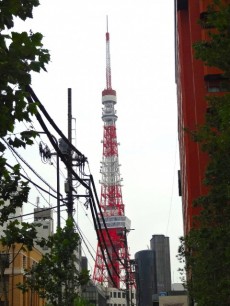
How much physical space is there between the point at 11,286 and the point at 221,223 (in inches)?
1481

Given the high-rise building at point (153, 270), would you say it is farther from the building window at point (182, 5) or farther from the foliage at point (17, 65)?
the foliage at point (17, 65)

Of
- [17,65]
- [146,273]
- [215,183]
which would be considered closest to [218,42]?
[215,183]

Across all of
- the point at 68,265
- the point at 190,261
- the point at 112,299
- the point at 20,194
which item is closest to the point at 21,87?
the point at 20,194

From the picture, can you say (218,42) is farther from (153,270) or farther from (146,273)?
(153,270)

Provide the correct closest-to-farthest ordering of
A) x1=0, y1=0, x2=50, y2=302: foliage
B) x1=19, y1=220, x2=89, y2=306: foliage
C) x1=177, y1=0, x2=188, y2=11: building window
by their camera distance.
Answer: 1. x1=0, y1=0, x2=50, y2=302: foliage
2. x1=19, y1=220, x2=89, y2=306: foliage
3. x1=177, y1=0, x2=188, y2=11: building window

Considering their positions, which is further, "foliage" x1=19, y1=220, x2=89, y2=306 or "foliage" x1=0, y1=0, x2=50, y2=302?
"foliage" x1=19, y1=220, x2=89, y2=306

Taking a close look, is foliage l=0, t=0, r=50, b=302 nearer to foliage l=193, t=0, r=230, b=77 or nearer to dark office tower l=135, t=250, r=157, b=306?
foliage l=193, t=0, r=230, b=77

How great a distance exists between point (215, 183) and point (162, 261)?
77999 mm

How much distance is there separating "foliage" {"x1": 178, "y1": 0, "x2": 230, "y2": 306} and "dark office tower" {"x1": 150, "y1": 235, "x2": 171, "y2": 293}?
64984 millimetres

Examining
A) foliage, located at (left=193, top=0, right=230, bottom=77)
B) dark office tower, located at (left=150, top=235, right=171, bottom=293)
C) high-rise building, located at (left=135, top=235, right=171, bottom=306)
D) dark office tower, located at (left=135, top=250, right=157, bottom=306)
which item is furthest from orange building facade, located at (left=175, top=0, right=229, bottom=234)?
dark office tower, located at (left=150, top=235, right=171, bottom=293)

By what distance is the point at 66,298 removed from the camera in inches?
925

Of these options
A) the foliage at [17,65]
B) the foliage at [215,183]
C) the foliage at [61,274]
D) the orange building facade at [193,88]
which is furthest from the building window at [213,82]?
the foliage at [17,65]

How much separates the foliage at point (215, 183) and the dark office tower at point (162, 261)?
65.0 m

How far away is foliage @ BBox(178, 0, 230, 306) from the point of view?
51.4 ft
